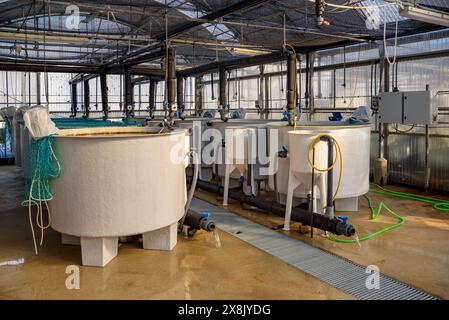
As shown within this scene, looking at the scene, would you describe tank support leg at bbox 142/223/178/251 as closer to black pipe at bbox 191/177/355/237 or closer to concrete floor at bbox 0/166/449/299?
concrete floor at bbox 0/166/449/299

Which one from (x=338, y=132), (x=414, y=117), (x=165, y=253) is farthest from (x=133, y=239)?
(x=414, y=117)

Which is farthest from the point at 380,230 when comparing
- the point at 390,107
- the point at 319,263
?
the point at 390,107

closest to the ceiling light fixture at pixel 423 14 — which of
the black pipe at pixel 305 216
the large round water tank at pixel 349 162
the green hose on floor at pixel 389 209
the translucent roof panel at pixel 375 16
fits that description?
the large round water tank at pixel 349 162

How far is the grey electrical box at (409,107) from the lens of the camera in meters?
5.73

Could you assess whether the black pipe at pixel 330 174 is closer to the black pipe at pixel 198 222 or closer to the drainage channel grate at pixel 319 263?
the drainage channel grate at pixel 319 263

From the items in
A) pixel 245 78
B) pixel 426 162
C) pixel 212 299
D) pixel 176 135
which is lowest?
pixel 212 299

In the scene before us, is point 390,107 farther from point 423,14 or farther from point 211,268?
point 211,268

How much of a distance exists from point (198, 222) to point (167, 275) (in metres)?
0.87

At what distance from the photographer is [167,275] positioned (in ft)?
10.5

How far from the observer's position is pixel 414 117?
589 centimetres

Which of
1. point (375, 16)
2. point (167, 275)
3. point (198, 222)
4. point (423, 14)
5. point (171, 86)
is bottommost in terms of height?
point (167, 275)

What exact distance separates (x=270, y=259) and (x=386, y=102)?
3835mm

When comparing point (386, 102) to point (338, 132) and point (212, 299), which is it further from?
point (212, 299)

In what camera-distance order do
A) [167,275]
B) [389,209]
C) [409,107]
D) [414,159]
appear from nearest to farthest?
[167,275] → [389,209] → [409,107] → [414,159]
